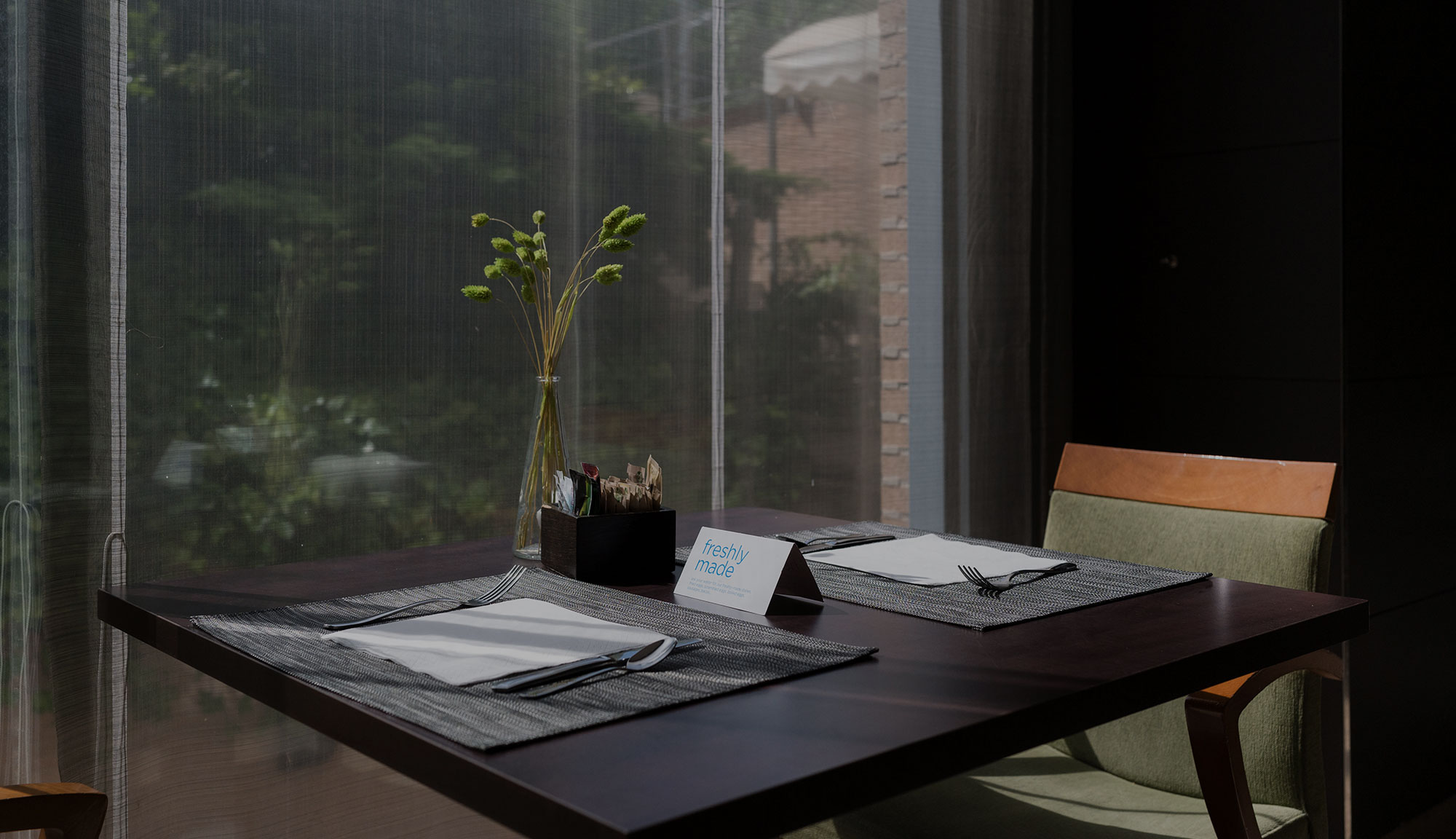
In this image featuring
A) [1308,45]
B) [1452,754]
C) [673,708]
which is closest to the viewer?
[673,708]

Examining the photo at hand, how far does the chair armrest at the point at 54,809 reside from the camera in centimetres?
114

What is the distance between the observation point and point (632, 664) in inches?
40.4

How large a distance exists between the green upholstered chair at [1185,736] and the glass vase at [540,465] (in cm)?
54

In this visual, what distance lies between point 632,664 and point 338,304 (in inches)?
46.5

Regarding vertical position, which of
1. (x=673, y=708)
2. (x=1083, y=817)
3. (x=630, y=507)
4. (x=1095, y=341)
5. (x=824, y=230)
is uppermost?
(x=824, y=230)

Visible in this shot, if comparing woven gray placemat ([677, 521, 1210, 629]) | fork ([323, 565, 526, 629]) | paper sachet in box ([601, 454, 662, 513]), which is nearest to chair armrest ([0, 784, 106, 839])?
fork ([323, 565, 526, 629])

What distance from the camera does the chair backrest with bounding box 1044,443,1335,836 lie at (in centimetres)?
158

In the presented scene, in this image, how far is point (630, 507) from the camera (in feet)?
4.77

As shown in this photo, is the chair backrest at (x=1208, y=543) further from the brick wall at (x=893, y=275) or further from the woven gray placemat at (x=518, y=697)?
the brick wall at (x=893, y=275)

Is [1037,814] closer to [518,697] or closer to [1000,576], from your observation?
[1000,576]

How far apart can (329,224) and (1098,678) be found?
4.82ft

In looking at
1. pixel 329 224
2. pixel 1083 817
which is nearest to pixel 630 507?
pixel 1083 817

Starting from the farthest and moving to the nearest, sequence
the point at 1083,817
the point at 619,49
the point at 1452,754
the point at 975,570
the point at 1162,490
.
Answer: the point at 1452,754 < the point at 619,49 < the point at 1162,490 < the point at 1083,817 < the point at 975,570

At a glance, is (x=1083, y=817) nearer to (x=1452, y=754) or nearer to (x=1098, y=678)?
(x=1098, y=678)
